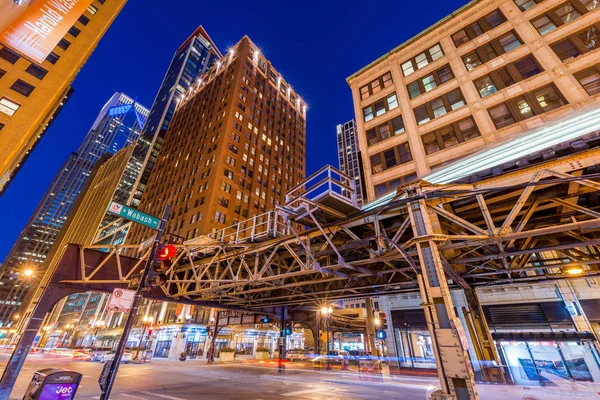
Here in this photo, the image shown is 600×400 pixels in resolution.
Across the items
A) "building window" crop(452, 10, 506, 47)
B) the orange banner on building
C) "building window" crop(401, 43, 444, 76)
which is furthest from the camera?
"building window" crop(401, 43, 444, 76)

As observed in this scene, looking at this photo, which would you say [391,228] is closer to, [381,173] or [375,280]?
[375,280]

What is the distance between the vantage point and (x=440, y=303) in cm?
756

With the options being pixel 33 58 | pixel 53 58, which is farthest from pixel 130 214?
pixel 53 58

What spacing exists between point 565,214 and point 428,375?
1776 centimetres

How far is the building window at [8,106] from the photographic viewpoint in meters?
38.9

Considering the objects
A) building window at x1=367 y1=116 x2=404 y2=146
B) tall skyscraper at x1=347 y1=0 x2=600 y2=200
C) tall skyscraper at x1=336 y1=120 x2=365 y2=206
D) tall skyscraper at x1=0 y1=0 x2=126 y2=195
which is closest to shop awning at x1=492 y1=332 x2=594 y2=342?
tall skyscraper at x1=347 y1=0 x2=600 y2=200

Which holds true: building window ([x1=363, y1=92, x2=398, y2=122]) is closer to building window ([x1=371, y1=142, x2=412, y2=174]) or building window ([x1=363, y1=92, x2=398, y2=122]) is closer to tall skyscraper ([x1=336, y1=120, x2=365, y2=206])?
building window ([x1=371, y1=142, x2=412, y2=174])

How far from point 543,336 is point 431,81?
2136 cm

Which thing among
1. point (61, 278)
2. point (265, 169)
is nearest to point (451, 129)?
point (61, 278)

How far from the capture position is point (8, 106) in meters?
39.4

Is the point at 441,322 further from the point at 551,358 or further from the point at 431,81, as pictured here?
the point at 431,81

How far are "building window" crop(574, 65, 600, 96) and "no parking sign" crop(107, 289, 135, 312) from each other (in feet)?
85.6

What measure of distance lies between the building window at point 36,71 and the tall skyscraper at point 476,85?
175 ft

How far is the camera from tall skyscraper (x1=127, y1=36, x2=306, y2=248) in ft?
184
